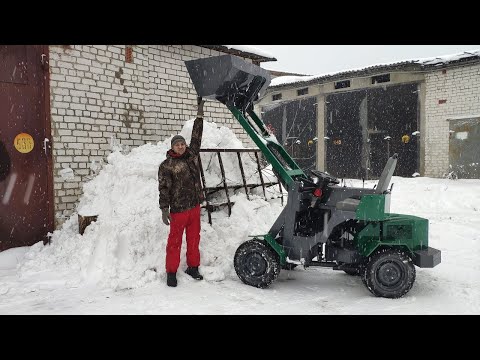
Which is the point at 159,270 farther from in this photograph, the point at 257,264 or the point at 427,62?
the point at 427,62

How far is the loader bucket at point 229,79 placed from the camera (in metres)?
4.54

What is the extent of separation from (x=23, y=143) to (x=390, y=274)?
5.39 meters

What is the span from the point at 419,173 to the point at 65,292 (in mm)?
14108

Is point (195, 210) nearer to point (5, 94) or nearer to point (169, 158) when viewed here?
point (169, 158)

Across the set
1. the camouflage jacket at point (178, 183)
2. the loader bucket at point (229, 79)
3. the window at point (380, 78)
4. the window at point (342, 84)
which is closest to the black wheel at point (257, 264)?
the camouflage jacket at point (178, 183)

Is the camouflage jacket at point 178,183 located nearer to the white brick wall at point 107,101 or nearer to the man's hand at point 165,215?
the man's hand at point 165,215

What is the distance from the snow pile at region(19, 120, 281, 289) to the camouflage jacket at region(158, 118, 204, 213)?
75 centimetres

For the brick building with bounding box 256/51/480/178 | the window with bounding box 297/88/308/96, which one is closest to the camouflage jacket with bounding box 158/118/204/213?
the brick building with bounding box 256/51/480/178

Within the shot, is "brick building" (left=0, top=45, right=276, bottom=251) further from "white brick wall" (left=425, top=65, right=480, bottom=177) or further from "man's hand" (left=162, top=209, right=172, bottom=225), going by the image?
"white brick wall" (left=425, top=65, right=480, bottom=177)

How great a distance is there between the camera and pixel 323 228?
14.9ft

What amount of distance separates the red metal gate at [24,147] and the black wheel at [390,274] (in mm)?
4801

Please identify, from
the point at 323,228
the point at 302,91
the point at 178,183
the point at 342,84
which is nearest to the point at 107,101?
the point at 178,183
